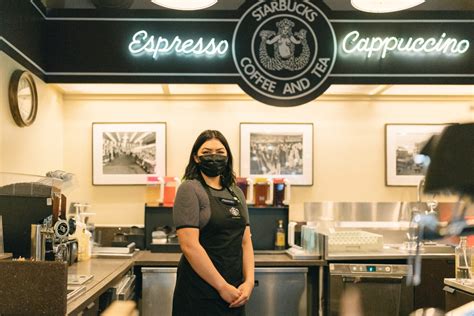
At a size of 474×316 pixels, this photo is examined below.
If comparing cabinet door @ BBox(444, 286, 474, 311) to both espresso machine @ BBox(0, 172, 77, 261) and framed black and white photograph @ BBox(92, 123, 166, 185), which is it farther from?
framed black and white photograph @ BBox(92, 123, 166, 185)

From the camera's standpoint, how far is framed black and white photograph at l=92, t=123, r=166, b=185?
523cm

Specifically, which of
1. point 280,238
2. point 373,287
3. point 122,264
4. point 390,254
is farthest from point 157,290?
point 390,254

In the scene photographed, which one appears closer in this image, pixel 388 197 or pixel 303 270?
pixel 303 270

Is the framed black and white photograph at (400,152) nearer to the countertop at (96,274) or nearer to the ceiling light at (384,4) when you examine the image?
the ceiling light at (384,4)

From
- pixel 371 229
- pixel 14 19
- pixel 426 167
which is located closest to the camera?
pixel 426 167

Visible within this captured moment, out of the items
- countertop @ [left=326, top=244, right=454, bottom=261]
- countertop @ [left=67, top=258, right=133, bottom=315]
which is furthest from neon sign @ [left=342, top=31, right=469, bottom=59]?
countertop @ [left=67, top=258, right=133, bottom=315]

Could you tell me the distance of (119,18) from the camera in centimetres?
445

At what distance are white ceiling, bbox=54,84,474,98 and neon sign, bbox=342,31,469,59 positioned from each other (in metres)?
0.35

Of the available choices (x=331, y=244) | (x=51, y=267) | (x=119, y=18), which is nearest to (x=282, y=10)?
(x=119, y=18)

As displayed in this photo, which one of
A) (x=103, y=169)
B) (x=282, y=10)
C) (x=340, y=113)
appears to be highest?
(x=282, y=10)

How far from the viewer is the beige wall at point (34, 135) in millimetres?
3588

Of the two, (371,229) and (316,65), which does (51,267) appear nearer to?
(316,65)

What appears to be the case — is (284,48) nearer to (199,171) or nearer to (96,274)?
(199,171)

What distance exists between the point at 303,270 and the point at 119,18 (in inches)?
99.8
